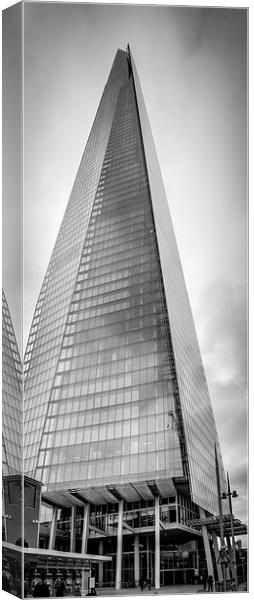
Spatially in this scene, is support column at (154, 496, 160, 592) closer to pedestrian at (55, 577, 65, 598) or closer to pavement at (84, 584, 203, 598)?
pavement at (84, 584, 203, 598)

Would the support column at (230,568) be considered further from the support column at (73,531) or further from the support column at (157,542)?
the support column at (73,531)

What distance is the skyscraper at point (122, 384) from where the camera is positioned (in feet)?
123

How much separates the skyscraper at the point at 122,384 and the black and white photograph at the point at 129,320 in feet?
0.43

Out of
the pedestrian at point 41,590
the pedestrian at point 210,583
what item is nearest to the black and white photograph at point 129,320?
the pedestrian at point 41,590

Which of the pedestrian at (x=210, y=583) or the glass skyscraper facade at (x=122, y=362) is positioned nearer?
the pedestrian at (x=210, y=583)

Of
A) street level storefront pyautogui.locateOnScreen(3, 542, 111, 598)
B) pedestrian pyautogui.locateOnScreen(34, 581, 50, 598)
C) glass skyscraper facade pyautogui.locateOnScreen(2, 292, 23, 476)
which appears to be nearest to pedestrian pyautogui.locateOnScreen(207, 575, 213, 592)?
street level storefront pyautogui.locateOnScreen(3, 542, 111, 598)

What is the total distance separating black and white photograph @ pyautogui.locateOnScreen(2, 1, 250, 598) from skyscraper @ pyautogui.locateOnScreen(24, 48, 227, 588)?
133 millimetres

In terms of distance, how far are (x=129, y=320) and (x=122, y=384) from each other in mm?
4355

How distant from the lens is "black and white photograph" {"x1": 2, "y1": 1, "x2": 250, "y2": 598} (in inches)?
965

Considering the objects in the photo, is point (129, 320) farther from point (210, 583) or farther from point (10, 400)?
point (210, 583)

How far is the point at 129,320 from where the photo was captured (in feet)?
131

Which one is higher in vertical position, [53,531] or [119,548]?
[53,531]

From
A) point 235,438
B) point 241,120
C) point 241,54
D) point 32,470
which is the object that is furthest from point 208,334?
point 32,470

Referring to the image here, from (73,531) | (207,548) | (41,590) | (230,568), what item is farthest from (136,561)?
(41,590)
